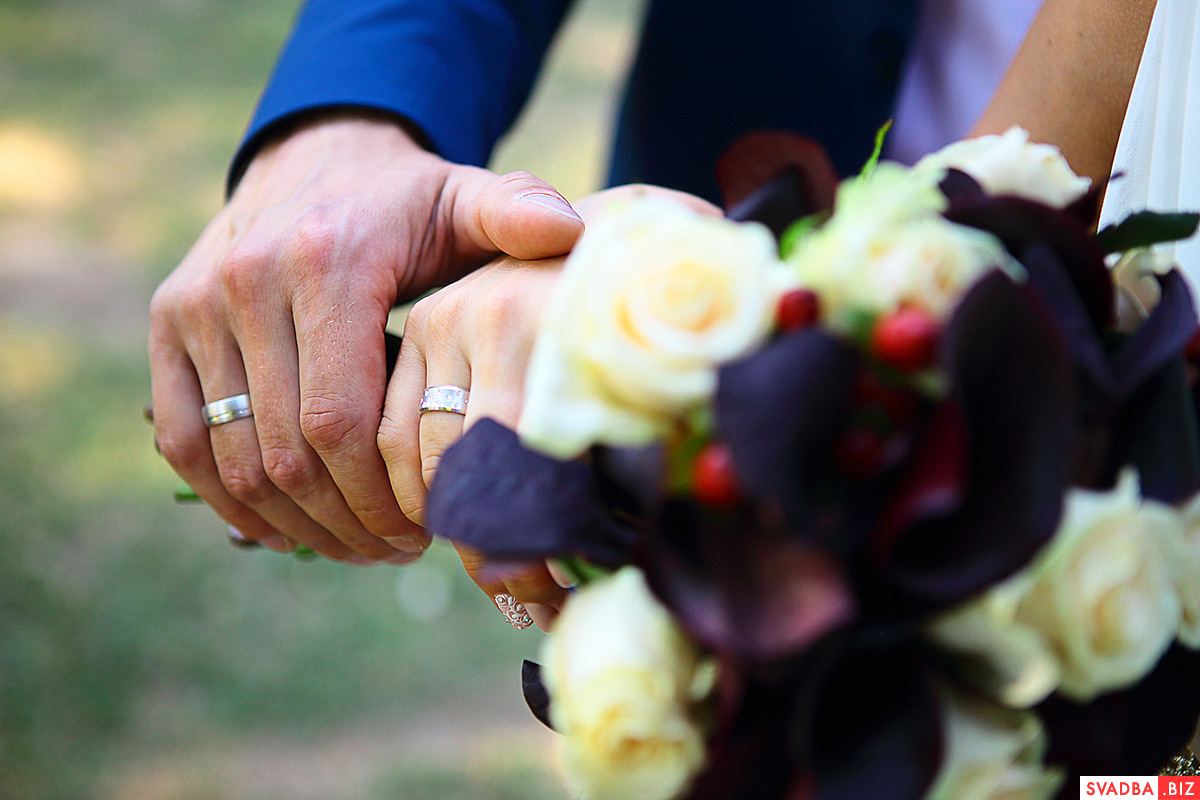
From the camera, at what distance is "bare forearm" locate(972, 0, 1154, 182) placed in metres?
0.73

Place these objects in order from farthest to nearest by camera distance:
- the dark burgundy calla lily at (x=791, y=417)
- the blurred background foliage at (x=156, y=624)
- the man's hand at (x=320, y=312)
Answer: the blurred background foliage at (x=156, y=624) → the man's hand at (x=320, y=312) → the dark burgundy calla lily at (x=791, y=417)

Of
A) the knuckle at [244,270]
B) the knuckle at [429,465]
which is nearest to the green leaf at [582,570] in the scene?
the knuckle at [429,465]

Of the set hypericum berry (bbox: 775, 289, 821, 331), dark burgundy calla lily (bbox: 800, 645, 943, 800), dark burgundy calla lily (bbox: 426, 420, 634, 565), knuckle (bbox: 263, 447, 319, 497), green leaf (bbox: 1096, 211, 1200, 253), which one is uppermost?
hypericum berry (bbox: 775, 289, 821, 331)

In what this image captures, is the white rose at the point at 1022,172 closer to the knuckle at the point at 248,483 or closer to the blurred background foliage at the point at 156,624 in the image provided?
the knuckle at the point at 248,483

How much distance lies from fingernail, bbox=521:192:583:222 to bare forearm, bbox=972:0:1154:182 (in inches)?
15.6

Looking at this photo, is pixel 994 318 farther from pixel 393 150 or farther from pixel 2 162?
pixel 2 162

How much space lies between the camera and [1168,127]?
640mm

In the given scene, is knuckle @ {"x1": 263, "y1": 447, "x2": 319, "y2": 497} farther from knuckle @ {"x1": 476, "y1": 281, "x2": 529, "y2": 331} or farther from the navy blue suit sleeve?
the navy blue suit sleeve

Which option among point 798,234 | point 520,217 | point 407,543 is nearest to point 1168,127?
point 798,234

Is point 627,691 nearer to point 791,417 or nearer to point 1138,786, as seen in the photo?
point 791,417

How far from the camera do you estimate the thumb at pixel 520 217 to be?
31.1 inches

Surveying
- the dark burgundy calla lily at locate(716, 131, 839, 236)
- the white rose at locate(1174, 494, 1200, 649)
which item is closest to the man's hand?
the dark burgundy calla lily at locate(716, 131, 839, 236)

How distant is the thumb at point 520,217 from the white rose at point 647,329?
0.43 metres

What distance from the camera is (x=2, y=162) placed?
3482 mm
